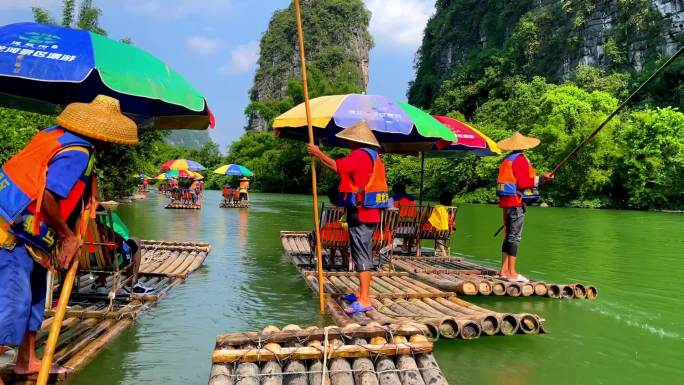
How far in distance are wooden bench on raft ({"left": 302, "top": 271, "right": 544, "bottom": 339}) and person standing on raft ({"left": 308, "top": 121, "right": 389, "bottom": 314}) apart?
12.4 inches

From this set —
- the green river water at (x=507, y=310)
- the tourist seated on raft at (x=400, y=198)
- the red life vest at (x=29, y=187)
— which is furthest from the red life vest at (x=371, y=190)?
the tourist seated on raft at (x=400, y=198)

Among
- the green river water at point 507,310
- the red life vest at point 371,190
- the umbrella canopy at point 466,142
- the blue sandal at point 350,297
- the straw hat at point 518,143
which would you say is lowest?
the green river water at point 507,310

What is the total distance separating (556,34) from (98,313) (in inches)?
2152

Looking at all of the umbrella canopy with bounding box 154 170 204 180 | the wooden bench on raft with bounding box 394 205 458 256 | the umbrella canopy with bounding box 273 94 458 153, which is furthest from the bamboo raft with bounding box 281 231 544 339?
the umbrella canopy with bounding box 154 170 204 180

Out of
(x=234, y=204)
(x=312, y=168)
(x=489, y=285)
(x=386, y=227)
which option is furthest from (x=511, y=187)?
(x=234, y=204)

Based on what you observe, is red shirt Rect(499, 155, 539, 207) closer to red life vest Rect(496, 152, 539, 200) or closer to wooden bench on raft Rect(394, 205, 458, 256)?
red life vest Rect(496, 152, 539, 200)

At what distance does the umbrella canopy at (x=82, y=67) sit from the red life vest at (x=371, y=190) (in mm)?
1707

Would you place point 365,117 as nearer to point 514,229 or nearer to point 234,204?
point 514,229

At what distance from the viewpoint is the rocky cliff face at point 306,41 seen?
9038 cm

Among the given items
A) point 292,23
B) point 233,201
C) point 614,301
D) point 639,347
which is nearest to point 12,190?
point 639,347

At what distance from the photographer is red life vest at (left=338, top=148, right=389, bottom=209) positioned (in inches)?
208

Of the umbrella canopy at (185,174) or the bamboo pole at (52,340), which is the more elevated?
the umbrella canopy at (185,174)

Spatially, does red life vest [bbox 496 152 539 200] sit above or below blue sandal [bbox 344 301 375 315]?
above

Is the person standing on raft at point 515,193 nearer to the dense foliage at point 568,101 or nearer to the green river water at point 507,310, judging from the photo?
the green river water at point 507,310
